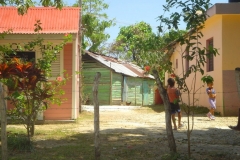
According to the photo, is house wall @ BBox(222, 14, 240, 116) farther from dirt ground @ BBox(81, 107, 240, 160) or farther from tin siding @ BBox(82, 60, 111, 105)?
tin siding @ BBox(82, 60, 111, 105)

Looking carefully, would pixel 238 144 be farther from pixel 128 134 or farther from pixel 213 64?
pixel 213 64

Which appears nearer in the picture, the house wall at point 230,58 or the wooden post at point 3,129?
the wooden post at point 3,129

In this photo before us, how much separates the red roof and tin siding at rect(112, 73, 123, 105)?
36.7 ft

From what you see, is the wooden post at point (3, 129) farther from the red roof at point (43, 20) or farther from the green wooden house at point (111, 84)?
the green wooden house at point (111, 84)

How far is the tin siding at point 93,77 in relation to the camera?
2378 centimetres

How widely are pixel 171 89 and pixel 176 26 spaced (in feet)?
14.6

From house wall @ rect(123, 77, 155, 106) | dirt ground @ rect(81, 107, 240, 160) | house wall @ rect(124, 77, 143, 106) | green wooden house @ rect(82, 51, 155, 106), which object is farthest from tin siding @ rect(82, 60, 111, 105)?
dirt ground @ rect(81, 107, 240, 160)

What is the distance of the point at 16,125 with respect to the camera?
36.7 feet

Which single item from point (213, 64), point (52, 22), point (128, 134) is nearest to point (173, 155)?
point (128, 134)

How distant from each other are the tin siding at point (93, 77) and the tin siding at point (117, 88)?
0.40 m

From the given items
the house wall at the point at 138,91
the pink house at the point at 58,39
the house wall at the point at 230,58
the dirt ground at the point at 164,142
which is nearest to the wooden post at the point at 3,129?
the dirt ground at the point at 164,142

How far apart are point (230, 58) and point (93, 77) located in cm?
1135

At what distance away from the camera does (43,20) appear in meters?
12.8

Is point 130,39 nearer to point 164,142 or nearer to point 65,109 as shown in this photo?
point 65,109
